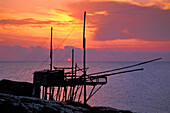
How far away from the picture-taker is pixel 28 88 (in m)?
34.2

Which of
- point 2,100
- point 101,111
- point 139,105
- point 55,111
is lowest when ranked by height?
point 139,105

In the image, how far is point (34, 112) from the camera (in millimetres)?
18844

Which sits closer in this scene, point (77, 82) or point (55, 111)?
point (55, 111)

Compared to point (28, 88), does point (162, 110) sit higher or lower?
lower

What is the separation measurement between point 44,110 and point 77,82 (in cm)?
1900

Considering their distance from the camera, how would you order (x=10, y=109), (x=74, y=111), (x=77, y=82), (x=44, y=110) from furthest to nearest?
(x=77, y=82)
(x=74, y=111)
(x=44, y=110)
(x=10, y=109)

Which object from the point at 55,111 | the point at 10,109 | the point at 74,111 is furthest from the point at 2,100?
the point at 74,111

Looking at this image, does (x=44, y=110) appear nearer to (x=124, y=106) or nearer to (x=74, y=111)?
(x=74, y=111)

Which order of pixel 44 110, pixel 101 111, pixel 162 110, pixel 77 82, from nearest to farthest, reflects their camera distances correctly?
pixel 44 110
pixel 101 111
pixel 77 82
pixel 162 110

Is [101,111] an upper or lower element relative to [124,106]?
upper

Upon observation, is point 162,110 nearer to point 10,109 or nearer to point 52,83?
point 52,83

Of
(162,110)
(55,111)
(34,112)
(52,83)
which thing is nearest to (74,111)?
(55,111)

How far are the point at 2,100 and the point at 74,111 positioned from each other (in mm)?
7233

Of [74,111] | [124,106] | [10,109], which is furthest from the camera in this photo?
[124,106]
